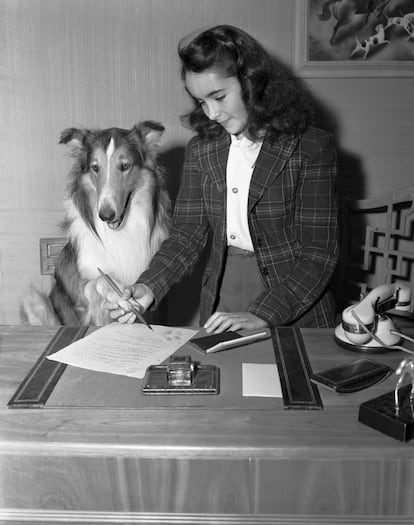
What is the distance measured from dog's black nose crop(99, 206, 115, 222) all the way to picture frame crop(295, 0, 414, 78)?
1254 mm

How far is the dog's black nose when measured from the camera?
2.10 m

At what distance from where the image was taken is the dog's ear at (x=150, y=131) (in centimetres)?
220

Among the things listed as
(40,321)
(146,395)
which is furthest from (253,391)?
(40,321)

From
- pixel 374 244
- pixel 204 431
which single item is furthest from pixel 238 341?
pixel 374 244

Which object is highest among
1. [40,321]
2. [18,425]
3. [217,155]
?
[217,155]

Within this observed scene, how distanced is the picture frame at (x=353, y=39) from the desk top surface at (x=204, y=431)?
1.88m

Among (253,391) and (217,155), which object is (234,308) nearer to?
(217,155)

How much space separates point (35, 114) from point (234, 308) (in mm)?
1397

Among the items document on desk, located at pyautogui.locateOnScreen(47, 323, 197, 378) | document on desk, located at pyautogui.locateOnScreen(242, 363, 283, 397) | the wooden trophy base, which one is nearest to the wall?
document on desk, located at pyautogui.locateOnScreen(47, 323, 197, 378)

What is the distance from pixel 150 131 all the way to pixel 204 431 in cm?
133

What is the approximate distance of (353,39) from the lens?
109 inches

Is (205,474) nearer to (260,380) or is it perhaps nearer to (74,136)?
(260,380)

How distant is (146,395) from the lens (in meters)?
1.33

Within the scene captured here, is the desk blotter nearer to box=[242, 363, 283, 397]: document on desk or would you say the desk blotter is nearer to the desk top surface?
the desk top surface
